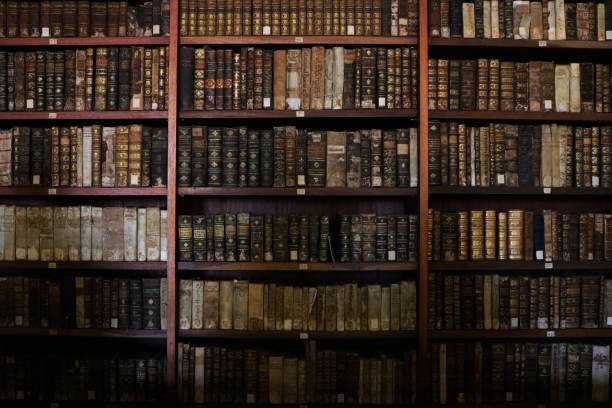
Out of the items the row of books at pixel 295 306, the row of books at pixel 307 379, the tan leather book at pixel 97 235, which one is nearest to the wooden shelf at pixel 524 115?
the row of books at pixel 295 306

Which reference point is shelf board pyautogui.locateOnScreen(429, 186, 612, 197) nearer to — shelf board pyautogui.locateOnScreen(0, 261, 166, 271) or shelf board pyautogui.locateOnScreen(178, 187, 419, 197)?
shelf board pyautogui.locateOnScreen(178, 187, 419, 197)

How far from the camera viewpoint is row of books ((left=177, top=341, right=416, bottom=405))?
211 centimetres

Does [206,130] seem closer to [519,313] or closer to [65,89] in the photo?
[65,89]

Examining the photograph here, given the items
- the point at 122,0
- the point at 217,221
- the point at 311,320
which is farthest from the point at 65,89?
the point at 311,320

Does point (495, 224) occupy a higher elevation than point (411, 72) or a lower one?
lower

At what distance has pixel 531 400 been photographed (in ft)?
6.94

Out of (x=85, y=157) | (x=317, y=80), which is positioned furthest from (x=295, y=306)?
(x=85, y=157)

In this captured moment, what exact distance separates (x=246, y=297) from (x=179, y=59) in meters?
1.14

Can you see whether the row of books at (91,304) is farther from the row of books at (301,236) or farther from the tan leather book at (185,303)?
the row of books at (301,236)

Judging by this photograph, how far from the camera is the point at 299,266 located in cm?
209

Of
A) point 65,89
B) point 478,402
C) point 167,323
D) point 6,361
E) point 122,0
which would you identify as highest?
point 122,0

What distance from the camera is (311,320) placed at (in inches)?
83.2

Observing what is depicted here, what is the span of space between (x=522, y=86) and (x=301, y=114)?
3.38ft

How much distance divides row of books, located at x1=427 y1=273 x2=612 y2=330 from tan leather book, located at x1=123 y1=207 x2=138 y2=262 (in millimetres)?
1387
